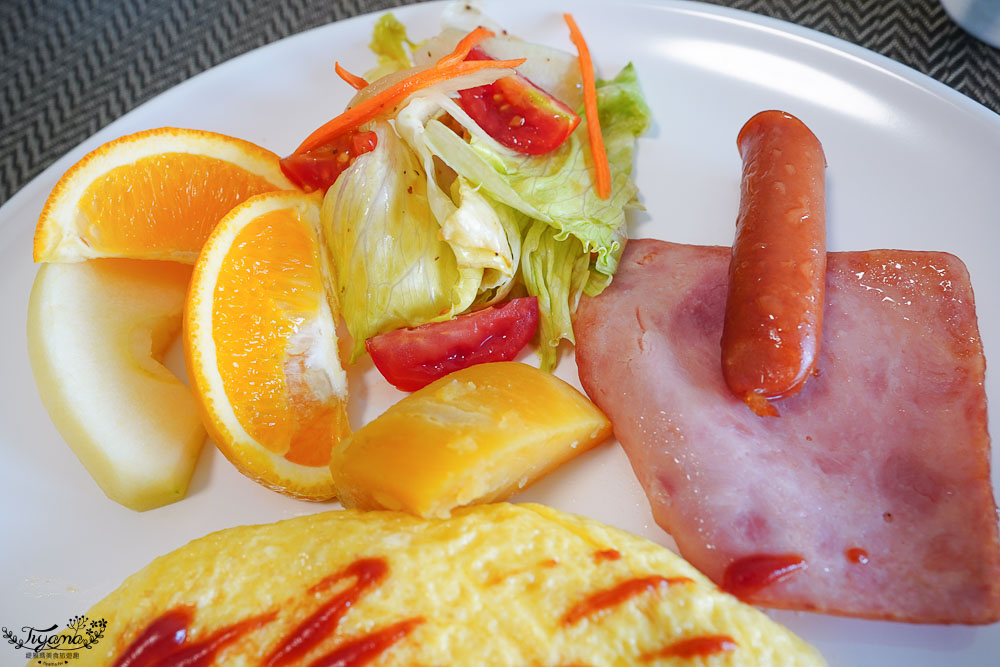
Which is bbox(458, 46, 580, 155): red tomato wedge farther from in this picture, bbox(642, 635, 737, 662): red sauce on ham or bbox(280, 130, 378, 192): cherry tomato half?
bbox(642, 635, 737, 662): red sauce on ham

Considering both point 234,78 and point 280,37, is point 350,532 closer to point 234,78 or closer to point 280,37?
point 234,78

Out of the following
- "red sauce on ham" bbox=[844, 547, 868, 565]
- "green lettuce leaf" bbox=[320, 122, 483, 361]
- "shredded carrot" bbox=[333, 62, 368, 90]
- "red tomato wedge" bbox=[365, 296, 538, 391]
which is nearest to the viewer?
"red sauce on ham" bbox=[844, 547, 868, 565]

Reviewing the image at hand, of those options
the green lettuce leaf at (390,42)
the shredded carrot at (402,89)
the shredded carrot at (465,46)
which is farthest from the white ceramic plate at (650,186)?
the shredded carrot at (402,89)

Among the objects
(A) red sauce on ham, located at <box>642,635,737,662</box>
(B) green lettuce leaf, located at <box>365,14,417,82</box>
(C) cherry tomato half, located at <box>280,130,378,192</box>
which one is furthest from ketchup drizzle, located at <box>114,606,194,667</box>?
(B) green lettuce leaf, located at <box>365,14,417,82</box>

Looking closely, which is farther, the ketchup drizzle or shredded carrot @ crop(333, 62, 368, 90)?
shredded carrot @ crop(333, 62, 368, 90)

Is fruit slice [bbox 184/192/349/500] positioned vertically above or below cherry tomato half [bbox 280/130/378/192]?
below

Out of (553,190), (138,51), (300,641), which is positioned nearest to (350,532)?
(300,641)
